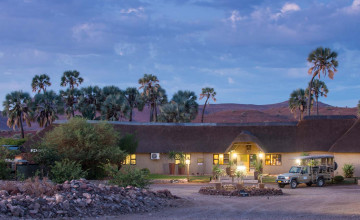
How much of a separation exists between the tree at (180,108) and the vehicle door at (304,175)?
1237 inches

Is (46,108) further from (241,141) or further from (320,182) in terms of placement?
(320,182)

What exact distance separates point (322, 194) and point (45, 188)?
16.7m

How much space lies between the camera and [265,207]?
21375 millimetres

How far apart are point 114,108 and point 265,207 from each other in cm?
4590

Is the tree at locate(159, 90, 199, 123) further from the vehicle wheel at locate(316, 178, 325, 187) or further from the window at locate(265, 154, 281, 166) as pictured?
the vehicle wheel at locate(316, 178, 325, 187)

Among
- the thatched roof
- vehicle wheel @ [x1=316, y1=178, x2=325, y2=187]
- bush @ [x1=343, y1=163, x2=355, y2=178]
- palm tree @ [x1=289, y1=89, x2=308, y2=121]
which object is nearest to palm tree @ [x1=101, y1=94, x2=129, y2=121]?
the thatched roof

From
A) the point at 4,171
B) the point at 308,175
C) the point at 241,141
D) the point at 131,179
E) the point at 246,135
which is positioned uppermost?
the point at 246,135

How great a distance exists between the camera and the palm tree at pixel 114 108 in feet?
212

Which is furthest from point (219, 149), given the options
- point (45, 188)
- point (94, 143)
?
point (45, 188)

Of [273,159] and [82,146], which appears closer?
[82,146]

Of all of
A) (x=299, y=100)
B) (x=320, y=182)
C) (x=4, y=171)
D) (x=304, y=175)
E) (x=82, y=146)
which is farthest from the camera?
(x=299, y=100)

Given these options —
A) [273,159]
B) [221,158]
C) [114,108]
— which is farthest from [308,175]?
[114,108]

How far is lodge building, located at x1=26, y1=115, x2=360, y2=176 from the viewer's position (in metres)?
45.0

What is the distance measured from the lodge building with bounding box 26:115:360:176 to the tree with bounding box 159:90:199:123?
12.8 metres
